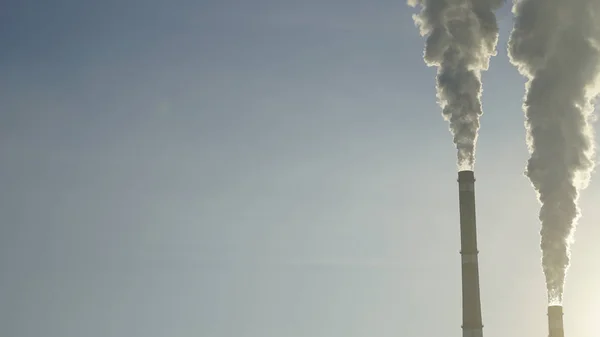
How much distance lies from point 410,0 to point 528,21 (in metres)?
6.22

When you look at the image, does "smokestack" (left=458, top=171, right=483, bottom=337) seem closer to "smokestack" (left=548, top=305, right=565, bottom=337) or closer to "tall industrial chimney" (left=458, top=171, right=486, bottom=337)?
"tall industrial chimney" (left=458, top=171, right=486, bottom=337)

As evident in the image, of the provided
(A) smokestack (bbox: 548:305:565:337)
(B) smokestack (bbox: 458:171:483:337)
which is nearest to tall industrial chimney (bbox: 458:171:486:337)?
(B) smokestack (bbox: 458:171:483:337)

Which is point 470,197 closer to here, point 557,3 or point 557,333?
point 557,333

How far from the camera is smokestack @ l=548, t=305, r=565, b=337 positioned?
5156 centimetres

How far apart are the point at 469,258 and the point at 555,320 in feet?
16.4

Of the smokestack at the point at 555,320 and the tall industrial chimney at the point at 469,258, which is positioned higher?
the tall industrial chimney at the point at 469,258

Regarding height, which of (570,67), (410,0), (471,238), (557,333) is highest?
(410,0)

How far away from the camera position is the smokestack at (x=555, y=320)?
5156 cm

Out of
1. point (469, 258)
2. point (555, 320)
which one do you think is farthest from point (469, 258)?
point (555, 320)

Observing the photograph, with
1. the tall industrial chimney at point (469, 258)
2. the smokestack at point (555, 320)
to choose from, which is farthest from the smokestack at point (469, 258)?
the smokestack at point (555, 320)

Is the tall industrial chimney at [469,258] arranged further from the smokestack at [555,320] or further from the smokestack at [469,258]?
the smokestack at [555,320]

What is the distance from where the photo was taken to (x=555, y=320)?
51562 mm

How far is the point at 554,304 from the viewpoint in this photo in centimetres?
5172

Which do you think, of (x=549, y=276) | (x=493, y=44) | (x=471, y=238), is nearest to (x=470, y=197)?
(x=471, y=238)
